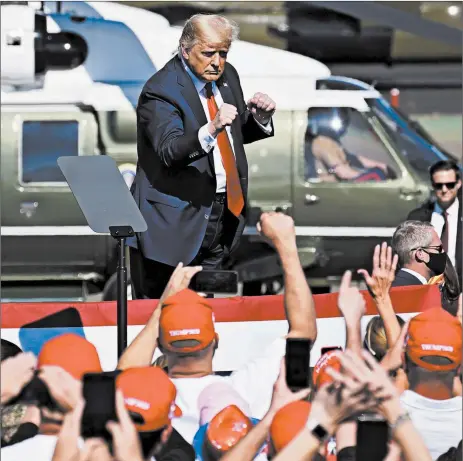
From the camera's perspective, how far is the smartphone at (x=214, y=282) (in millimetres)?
4973

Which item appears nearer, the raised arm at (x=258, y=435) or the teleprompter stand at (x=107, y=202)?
the raised arm at (x=258, y=435)

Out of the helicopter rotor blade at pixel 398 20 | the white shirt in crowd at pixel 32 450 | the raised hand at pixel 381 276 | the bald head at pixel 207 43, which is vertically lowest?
the white shirt in crowd at pixel 32 450

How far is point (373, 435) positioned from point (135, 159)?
560cm

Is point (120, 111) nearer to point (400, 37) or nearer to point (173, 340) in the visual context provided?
point (173, 340)

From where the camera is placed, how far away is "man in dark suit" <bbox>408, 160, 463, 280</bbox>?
844cm

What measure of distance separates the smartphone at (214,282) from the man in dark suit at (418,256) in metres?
0.98

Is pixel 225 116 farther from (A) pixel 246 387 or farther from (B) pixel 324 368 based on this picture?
(B) pixel 324 368

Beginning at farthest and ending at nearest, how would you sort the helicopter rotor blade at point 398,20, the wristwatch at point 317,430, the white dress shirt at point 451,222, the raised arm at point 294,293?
the helicopter rotor blade at point 398,20 < the white dress shirt at point 451,222 < the raised arm at point 294,293 < the wristwatch at point 317,430

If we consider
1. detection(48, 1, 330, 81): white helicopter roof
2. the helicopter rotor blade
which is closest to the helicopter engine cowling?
detection(48, 1, 330, 81): white helicopter roof

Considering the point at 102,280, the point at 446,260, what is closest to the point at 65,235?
the point at 102,280

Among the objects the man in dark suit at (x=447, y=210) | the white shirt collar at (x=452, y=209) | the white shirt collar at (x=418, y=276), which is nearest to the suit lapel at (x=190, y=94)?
the white shirt collar at (x=418, y=276)

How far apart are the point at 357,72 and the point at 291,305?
549 inches

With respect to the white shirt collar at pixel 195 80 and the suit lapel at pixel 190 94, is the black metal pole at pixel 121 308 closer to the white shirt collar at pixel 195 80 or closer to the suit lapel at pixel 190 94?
the suit lapel at pixel 190 94

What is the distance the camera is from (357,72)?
1825 centimetres
